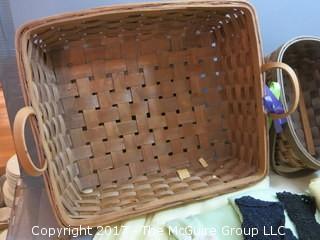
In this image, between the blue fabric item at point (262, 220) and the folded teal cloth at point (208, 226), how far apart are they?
0.06 feet

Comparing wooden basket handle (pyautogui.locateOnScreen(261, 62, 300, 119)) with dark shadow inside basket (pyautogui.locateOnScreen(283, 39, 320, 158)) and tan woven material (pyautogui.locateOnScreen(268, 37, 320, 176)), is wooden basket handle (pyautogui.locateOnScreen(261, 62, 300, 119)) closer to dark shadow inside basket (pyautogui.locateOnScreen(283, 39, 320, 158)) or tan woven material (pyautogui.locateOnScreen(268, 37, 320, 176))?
tan woven material (pyautogui.locateOnScreen(268, 37, 320, 176))

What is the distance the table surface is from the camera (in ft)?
2.14

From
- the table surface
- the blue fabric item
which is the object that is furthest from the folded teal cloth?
the table surface

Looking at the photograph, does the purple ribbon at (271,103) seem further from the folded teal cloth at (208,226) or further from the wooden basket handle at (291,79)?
the folded teal cloth at (208,226)

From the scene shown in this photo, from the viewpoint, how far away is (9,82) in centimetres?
65

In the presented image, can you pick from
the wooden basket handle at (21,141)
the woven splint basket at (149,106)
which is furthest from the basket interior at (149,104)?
the wooden basket handle at (21,141)

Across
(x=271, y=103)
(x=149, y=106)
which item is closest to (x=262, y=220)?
(x=271, y=103)

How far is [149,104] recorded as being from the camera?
28.9 inches

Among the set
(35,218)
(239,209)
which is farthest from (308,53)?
(35,218)

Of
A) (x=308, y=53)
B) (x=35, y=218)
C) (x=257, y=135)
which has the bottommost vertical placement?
(x=35, y=218)

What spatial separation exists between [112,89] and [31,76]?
0.65ft

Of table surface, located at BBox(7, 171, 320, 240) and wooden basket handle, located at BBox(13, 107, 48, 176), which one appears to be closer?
wooden basket handle, located at BBox(13, 107, 48, 176)

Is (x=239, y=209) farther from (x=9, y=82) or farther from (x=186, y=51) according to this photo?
(x=9, y=82)

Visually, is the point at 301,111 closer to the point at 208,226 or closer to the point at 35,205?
the point at 208,226
